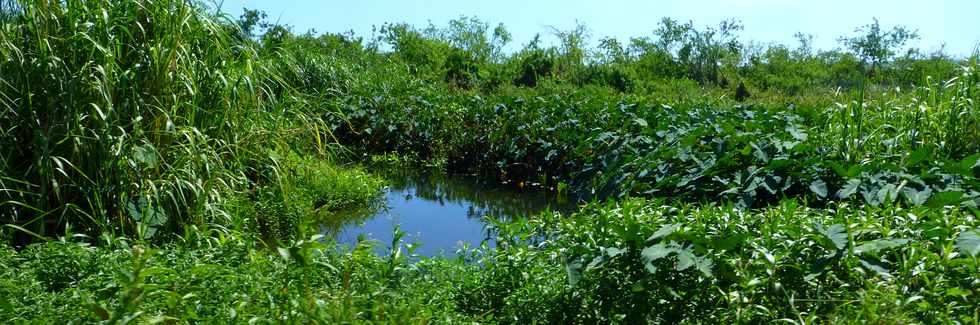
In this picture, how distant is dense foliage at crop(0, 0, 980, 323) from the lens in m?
2.92

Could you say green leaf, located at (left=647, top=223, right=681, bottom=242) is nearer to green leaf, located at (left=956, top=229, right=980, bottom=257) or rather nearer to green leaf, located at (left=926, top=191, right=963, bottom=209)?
green leaf, located at (left=956, top=229, right=980, bottom=257)

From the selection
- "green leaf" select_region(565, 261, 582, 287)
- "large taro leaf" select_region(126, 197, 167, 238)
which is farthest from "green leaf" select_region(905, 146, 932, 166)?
"large taro leaf" select_region(126, 197, 167, 238)

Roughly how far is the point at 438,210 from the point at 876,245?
4821 mm

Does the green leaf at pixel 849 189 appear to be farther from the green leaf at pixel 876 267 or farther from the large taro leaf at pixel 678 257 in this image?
the large taro leaf at pixel 678 257

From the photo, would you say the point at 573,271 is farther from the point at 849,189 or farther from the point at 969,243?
the point at 849,189

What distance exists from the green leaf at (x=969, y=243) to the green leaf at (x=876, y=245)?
19 centimetres

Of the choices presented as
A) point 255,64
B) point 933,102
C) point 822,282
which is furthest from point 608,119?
point 822,282

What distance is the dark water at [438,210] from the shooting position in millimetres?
6063

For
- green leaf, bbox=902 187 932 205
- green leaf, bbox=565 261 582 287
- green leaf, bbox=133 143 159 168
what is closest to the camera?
green leaf, bbox=565 261 582 287

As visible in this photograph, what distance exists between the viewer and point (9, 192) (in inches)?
170

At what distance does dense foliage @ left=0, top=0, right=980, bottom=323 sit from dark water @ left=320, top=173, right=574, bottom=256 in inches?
11.4

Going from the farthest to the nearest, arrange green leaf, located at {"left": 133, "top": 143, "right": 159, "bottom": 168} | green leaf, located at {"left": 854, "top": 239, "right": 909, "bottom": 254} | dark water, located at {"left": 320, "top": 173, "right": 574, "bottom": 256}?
dark water, located at {"left": 320, "top": 173, "right": 574, "bottom": 256}, green leaf, located at {"left": 133, "top": 143, "right": 159, "bottom": 168}, green leaf, located at {"left": 854, "top": 239, "right": 909, "bottom": 254}

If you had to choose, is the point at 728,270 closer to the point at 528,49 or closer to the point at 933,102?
the point at 933,102

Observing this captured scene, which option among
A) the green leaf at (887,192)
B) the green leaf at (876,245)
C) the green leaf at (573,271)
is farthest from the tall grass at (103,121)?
the green leaf at (887,192)
